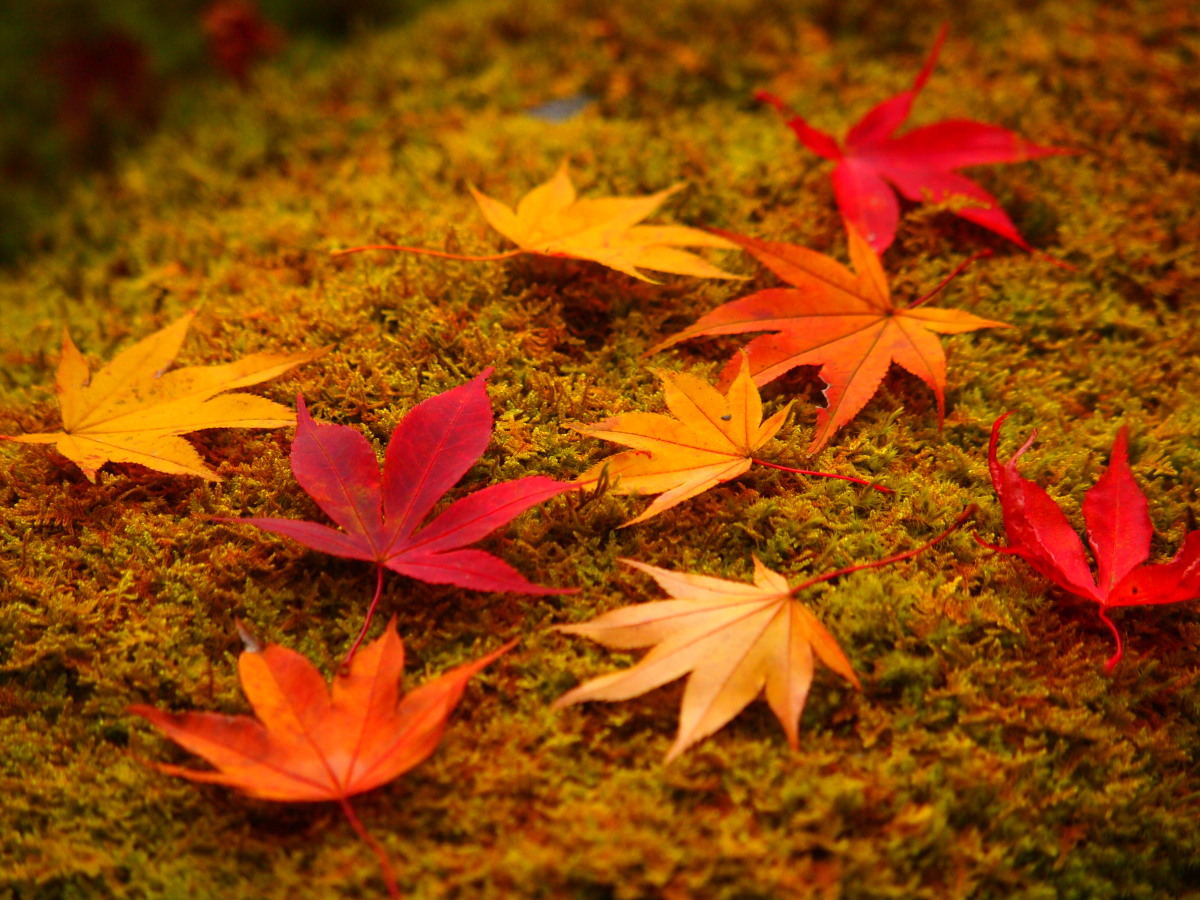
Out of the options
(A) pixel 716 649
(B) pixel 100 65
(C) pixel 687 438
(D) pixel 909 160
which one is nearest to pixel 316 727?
(A) pixel 716 649

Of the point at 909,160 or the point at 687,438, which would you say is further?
the point at 909,160

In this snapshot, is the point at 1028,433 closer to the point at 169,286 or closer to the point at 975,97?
the point at 975,97

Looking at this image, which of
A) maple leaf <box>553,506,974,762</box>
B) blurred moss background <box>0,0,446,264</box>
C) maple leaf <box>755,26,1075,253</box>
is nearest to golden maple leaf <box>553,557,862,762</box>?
maple leaf <box>553,506,974,762</box>

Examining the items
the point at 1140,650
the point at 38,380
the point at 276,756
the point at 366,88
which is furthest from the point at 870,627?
the point at 366,88

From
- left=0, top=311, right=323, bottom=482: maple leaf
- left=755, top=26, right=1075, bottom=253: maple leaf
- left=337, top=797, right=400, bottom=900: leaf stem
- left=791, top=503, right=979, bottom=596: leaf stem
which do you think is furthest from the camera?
left=755, top=26, right=1075, bottom=253: maple leaf

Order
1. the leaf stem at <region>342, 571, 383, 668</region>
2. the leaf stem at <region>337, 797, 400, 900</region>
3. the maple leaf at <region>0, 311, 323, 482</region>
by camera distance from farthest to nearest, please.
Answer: the maple leaf at <region>0, 311, 323, 482</region>
the leaf stem at <region>342, 571, 383, 668</region>
the leaf stem at <region>337, 797, 400, 900</region>

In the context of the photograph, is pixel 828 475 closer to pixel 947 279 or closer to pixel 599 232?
pixel 947 279

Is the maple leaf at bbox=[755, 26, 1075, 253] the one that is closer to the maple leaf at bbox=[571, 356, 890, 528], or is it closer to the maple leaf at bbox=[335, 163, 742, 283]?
the maple leaf at bbox=[335, 163, 742, 283]
